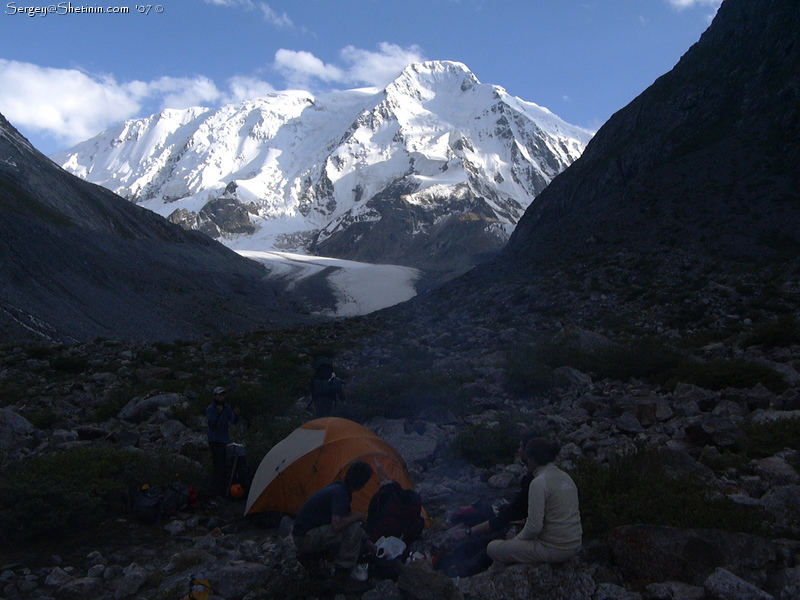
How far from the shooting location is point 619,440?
25.9ft

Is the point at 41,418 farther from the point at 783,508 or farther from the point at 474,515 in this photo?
the point at 783,508

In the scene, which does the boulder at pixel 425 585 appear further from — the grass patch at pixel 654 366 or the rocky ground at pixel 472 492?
the grass patch at pixel 654 366

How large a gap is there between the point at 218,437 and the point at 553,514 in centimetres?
517

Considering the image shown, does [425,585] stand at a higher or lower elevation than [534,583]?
higher

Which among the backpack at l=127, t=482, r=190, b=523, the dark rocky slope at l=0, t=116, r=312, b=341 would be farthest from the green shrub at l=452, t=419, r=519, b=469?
the dark rocky slope at l=0, t=116, r=312, b=341

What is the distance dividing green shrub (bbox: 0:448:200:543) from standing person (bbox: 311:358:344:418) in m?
2.61

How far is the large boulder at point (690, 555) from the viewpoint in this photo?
14.3ft

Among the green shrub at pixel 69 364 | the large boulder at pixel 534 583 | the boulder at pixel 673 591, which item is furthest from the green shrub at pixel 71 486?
the green shrub at pixel 69 364

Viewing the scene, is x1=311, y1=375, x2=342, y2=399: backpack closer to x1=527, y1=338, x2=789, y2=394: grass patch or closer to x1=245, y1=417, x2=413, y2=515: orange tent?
x1=245, y1=417, x2=413, y2=515: orange tent

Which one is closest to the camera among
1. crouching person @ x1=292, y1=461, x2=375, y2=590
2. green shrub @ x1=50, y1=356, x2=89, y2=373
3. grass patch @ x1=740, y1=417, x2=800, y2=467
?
crouching person @ x1=292, y1=461, x2=375, y2=590

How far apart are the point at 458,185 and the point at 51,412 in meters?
186

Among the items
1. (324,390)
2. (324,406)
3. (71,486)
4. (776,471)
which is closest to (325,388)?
(324,390)

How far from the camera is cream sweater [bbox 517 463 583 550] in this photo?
4.80 m

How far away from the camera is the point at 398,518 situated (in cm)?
594
